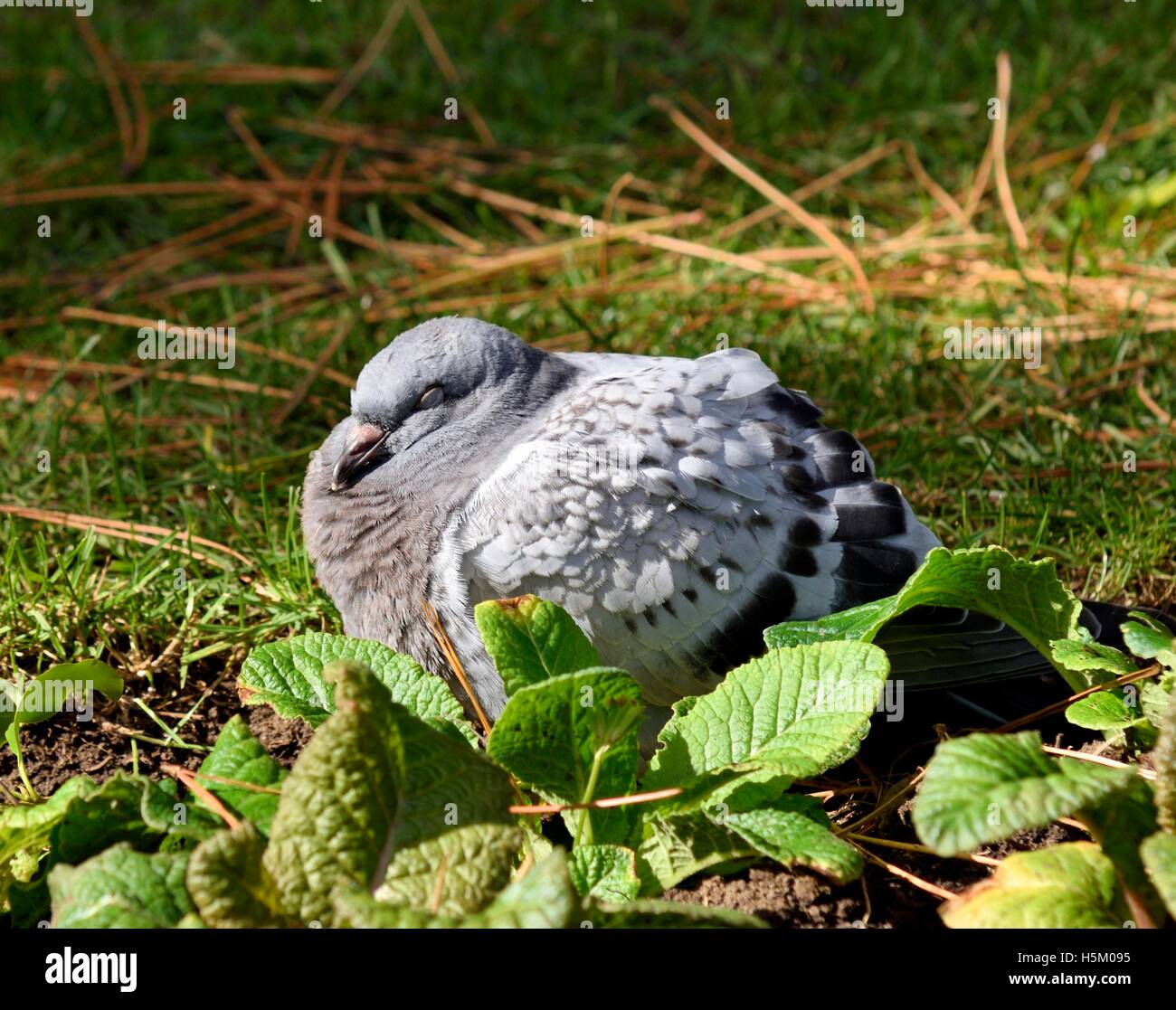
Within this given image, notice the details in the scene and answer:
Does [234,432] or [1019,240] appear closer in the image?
[234,432]

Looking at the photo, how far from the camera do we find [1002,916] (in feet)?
7.09

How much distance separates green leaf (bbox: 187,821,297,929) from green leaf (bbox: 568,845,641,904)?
55 cm

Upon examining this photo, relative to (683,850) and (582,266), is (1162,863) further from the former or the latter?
(582,266)

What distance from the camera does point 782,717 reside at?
2570 millimetres

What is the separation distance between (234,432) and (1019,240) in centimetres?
340

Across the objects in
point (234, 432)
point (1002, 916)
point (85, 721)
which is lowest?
point (85, 721)

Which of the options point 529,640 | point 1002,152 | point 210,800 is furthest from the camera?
point 1002,152

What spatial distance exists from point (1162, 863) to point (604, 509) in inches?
57.4

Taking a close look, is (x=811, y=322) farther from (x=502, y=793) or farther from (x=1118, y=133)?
(x=502, y=793)

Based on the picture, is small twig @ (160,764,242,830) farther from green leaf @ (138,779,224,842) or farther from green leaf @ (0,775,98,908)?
green leaf @ (0,775,98,908)

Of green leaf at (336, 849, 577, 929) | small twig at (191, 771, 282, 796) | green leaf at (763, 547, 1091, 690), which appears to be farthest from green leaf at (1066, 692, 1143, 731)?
small twig at (191, 771, 282, 796)

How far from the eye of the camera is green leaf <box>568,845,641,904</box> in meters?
2.43

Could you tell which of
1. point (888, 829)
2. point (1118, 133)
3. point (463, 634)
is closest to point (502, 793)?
point (463, 634)

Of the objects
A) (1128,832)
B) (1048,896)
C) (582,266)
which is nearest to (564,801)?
(1048,896)
